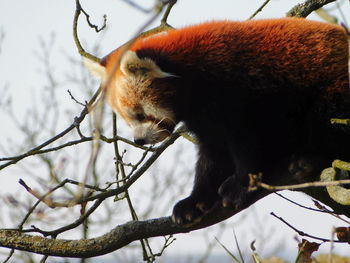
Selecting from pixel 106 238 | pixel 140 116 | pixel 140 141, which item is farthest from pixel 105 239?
pixel 140 116

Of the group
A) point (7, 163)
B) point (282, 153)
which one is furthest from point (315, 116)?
point (7, 163)

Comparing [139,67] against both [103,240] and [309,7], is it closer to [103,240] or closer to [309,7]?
[103,240]

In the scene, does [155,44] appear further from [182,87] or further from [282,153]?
[282,153]

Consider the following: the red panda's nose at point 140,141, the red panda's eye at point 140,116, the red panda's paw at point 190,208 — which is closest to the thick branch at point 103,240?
the red panda's paw at point 190,208

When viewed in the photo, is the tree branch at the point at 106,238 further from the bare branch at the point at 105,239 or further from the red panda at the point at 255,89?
the red panda at the point at 255,89

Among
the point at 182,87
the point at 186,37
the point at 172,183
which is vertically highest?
the point at 172,183

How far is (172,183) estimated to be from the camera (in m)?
12.7

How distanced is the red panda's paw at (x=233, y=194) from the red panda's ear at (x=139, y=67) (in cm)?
79

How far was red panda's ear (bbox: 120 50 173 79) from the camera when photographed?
349 centimetres

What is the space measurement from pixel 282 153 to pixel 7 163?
5.45 feet

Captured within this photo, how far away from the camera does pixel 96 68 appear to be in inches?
152

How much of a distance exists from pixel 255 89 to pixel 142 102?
0.79 m

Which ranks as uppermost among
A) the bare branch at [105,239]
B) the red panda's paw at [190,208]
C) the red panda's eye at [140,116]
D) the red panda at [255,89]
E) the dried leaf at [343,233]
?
the red panda's eye at [140,116]

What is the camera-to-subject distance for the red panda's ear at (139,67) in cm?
349
